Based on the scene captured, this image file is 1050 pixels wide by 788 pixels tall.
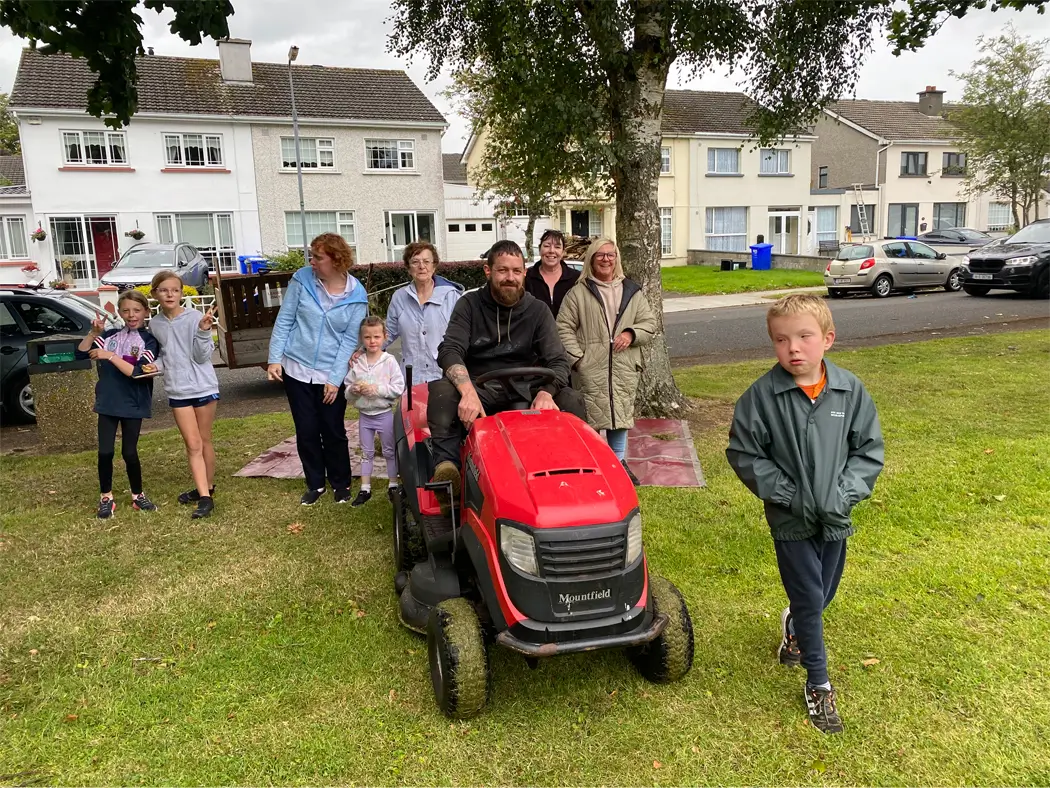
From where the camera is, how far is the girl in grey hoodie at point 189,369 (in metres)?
5.59

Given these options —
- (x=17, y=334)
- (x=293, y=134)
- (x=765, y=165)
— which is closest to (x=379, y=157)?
(x=293, y=134)

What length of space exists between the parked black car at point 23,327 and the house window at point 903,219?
39.8m

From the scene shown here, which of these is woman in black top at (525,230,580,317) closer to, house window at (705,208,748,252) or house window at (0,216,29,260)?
house window at (0,216,29,260)

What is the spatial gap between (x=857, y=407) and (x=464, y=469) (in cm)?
176

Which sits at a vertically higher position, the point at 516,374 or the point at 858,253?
the point at 858,253

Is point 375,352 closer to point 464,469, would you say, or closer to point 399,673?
point 464,469

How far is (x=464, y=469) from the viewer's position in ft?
12.1

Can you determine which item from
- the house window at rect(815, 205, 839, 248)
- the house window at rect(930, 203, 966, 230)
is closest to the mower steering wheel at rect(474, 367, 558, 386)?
the house window at rect(815, 205, 839, 248)

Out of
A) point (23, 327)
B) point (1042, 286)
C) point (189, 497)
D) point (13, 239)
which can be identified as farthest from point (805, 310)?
point (13, 239)

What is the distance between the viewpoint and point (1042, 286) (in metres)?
18.2

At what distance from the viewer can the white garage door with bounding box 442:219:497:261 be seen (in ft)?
109

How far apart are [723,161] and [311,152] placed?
18562 mm

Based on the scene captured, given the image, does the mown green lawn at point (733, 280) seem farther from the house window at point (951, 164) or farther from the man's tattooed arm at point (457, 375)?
the man's tattooed arm at point (457, 375)

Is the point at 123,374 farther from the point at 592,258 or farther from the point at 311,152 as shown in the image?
the point at 311,152
